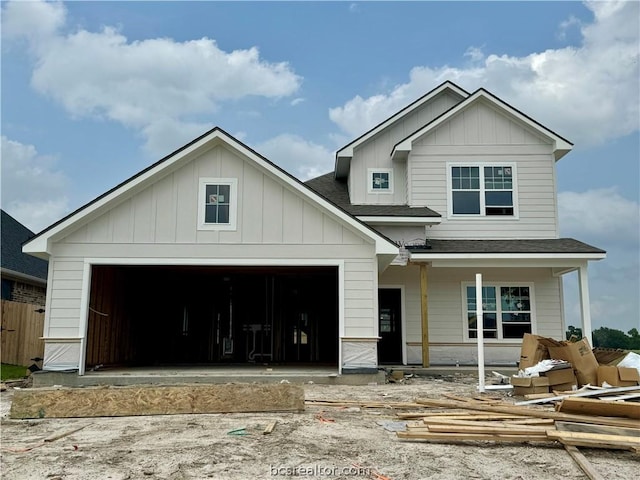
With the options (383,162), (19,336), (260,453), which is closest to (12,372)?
(19,336)

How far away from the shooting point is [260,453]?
5504mm

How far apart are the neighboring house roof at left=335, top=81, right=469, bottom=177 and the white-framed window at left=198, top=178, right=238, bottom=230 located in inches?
192

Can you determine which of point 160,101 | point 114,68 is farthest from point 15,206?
point 114,68

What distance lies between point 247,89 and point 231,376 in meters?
14.2

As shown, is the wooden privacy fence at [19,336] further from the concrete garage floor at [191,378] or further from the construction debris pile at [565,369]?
the construction debris pile at [565,369]

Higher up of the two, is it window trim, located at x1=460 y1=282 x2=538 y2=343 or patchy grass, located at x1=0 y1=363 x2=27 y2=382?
window trim, located at x1=460 y1=282 x2=538 y2=343

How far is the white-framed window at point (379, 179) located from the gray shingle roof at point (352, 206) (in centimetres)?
70

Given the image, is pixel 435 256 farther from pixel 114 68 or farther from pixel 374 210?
pixel 114 68

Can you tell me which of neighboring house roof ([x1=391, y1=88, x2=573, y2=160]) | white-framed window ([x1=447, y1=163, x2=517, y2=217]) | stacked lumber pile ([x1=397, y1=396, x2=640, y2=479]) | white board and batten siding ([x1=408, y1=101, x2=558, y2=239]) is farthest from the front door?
stacked lumber pile ([x1=397, y1=396, x2=640, y2=479])

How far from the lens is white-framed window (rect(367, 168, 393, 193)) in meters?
16.0

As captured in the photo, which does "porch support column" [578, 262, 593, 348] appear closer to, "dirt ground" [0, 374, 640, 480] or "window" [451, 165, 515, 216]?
"window" [451, 165, 515, 216]

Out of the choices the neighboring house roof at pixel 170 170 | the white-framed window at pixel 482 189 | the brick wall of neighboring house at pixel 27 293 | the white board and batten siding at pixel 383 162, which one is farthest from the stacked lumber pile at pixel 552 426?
the brick wall of neighboring house at pixel 27 293

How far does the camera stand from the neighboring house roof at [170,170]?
1147 cm

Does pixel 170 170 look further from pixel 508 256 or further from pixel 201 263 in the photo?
pixel 508 256
